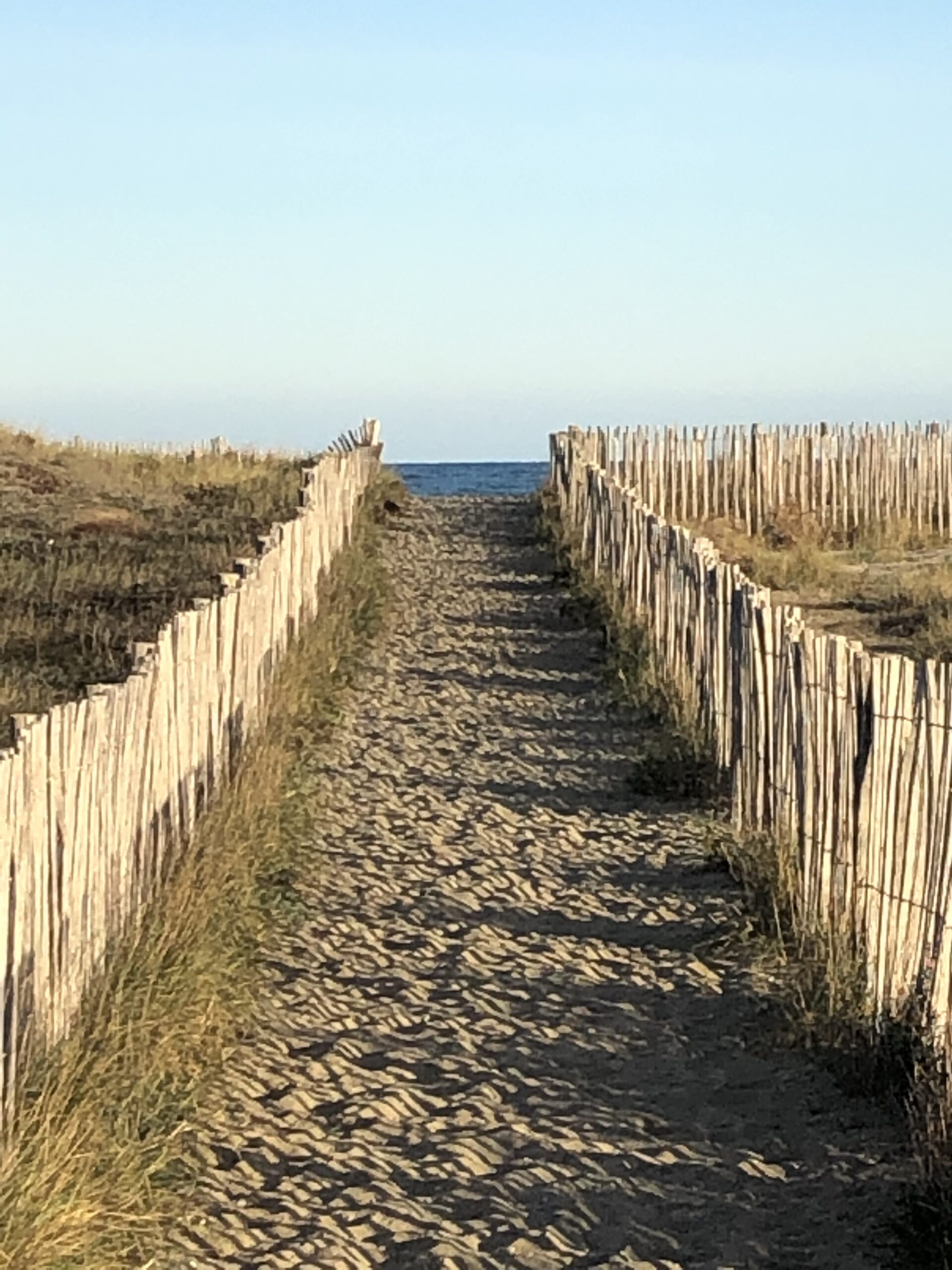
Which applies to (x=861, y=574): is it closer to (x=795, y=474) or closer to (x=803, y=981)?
(x=795, y=474)

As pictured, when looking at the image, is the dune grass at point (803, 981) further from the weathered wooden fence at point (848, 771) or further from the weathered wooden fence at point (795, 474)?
the weathered wooden fence at point (795, 474)

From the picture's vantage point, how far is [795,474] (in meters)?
22.8

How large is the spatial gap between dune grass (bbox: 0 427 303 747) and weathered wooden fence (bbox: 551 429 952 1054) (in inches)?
91.8

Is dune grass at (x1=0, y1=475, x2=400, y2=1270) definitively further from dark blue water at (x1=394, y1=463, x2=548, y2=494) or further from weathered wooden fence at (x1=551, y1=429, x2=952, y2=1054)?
dark blue water at (x1=394, y1=463, x2=548, y2=494)

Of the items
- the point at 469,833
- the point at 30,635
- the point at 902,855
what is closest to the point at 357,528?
the point at 30,635

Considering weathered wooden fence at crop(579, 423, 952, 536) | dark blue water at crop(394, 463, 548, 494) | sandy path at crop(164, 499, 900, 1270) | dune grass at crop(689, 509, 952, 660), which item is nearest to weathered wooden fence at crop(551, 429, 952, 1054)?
sandy path at crop(164, 499, 900, 1270)

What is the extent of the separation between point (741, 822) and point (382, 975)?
1937 millimetres

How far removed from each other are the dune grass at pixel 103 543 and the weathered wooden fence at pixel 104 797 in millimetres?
503

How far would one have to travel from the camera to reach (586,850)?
8.70m

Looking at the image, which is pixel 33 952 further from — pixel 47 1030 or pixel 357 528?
pixel 357 528

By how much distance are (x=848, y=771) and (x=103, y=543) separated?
15.3 meters

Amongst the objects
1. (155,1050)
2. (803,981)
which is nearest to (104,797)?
(155,1050)

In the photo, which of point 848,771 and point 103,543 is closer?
point 848,771

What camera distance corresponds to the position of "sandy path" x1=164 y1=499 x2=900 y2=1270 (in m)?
4.65
